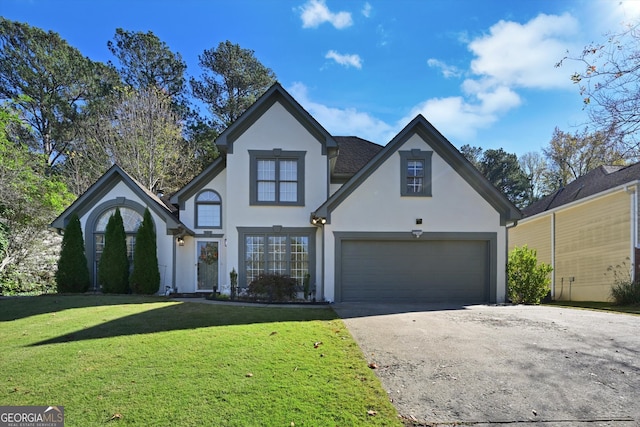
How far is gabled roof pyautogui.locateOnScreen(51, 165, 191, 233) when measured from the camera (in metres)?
12.8

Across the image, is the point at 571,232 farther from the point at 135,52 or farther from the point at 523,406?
the point at 135,52

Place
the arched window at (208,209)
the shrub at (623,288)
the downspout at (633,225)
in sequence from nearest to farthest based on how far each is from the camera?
the shrub at (623,288), the arched window at (208,209), the downspout at (633,225)

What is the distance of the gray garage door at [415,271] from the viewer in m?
11.8

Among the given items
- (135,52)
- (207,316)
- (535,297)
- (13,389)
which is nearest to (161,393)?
(13,389)

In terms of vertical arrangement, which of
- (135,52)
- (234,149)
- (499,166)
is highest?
(135,52)

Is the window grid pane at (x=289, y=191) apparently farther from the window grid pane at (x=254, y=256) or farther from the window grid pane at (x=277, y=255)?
the window grid pane at (x=254, y=256)

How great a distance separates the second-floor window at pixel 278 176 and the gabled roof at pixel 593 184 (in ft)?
43.4

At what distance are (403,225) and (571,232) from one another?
441 inches

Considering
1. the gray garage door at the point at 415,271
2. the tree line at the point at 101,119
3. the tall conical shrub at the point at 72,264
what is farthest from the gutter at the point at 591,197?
the tall conical shrub at the point at 72,264

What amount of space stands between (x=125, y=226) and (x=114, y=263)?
153 cm

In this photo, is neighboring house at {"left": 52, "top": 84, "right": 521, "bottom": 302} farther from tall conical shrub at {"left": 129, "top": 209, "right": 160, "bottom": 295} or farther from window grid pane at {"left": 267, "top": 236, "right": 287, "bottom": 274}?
tall conical shrub at {"left": 129, "top": 209, "right": 160, "bottom": 295}

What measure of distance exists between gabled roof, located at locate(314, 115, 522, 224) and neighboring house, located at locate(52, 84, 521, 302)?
0.11 ft

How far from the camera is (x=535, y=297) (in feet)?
40.8

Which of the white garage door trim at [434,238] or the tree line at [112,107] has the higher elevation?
the tree line at [112,107]
